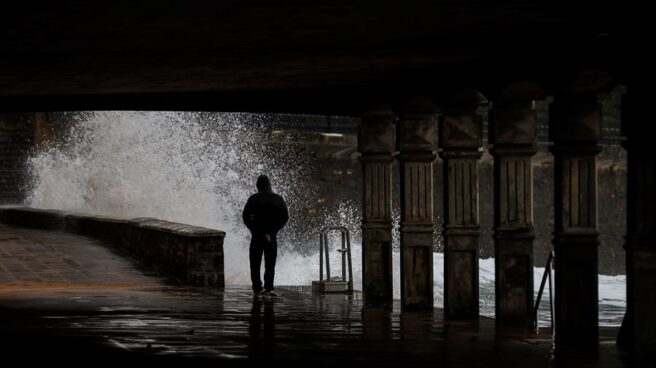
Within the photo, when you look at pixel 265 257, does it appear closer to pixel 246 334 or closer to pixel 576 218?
pixel 246 334

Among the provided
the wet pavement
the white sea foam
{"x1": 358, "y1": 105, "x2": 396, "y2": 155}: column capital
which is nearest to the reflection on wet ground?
the wet pavement

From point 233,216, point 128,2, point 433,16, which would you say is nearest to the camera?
point 128,2

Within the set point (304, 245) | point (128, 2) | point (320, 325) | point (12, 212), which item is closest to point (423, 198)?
point (320, 325)

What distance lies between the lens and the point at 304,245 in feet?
163

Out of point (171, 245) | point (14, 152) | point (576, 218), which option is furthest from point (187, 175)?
point (576, 218)

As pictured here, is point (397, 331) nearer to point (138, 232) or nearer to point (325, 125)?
point (138, 232)

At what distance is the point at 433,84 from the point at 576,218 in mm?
3016

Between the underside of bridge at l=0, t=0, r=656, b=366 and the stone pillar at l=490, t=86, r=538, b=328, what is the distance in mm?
15

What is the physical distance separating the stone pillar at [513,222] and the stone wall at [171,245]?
5.75 m

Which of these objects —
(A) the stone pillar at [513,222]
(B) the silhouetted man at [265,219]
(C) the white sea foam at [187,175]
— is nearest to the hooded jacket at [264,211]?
(B) the silhouetted man at [265,219]

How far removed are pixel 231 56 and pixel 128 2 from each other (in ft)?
12.2

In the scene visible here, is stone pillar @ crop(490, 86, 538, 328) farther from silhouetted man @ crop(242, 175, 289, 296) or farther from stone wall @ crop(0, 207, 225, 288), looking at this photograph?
stone wall @ crop(0, 207, 225, 288)

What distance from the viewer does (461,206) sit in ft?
55.6

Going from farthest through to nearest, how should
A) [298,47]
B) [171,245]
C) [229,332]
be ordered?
1. [171,245]
2. [229,332]
3. [298,47]
